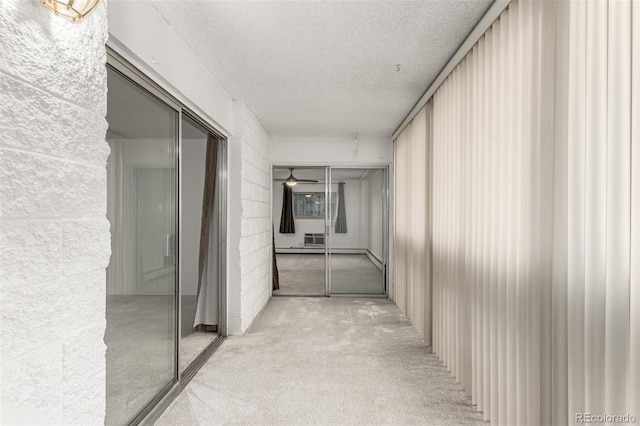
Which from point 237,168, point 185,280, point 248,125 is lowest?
point 185,280

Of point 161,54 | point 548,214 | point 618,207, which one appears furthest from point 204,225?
point 618,207

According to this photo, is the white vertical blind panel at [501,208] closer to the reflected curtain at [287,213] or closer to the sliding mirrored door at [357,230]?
the sliding mirrored door at [357,230]

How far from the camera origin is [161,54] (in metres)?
2.19

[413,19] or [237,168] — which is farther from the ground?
[413,19]

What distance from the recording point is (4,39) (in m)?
1.00

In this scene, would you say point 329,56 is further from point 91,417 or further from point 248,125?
point 91,417

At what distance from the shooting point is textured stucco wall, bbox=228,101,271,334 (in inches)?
150

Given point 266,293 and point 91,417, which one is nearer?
point 91,417

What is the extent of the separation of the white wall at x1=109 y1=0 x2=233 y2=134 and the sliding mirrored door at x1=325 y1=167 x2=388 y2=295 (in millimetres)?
2875

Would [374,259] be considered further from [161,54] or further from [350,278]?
[161,54]

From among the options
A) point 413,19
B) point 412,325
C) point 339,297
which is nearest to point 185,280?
point 339,297

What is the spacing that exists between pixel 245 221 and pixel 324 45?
83.5 inches

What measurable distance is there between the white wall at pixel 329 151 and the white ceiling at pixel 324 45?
5.05 ft

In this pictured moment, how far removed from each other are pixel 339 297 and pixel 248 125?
9.88 ft
